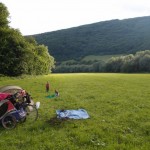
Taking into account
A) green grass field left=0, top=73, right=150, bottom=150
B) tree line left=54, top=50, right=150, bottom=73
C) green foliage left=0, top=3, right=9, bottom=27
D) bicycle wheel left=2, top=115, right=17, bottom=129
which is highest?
green foliage left=0, top=3, right=9, bottom=27

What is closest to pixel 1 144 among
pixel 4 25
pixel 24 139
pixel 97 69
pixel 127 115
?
pixel 24 139

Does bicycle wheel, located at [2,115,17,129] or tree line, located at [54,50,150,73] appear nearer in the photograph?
bicycle wheel, located at [2,115,17,129]

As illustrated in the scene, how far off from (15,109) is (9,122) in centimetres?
77

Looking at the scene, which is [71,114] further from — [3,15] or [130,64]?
[130,64]

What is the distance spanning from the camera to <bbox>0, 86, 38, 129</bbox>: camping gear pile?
53.2ft

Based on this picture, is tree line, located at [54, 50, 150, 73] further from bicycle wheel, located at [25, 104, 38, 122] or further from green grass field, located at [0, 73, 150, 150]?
bicycle wheel, located at [25, 104, 38, 122]

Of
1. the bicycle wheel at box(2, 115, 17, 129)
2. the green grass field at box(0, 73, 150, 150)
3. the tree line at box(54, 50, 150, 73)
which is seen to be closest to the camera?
the green grass field at box(0, 73, 150, 150)

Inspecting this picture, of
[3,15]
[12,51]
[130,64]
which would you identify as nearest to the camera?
[12,51]

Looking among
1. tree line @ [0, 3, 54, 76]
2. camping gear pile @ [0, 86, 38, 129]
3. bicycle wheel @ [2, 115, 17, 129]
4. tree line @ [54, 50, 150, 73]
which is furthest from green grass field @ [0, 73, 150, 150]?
tree line @ [54, 50, 150, 73]

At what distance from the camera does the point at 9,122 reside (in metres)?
16.3

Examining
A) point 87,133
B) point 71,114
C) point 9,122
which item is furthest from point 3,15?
point 87,133

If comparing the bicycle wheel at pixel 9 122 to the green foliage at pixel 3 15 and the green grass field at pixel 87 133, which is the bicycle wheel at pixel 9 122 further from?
the green foliage at pixel 3 15

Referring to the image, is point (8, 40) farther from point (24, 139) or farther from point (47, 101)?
point (24, 139)

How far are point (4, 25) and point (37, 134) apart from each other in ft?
162
